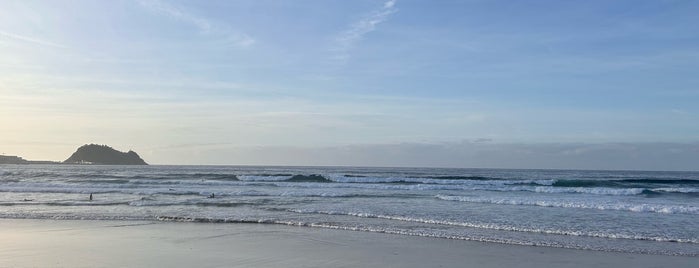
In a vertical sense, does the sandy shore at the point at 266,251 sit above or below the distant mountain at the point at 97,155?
below

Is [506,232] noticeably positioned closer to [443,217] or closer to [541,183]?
[443,217]

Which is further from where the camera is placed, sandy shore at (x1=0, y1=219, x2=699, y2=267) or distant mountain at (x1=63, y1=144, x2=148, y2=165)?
distant mountain at (x1=63, y1=144, x2=148, y2=165)

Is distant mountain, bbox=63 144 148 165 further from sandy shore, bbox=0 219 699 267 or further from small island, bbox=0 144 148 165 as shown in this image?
sandy shore, bbox=0 219 699 267

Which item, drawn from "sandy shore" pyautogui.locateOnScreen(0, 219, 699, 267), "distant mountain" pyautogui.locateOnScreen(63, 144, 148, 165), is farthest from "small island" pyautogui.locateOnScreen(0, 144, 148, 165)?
"sandy shore" pyautogui.locateOnScreen(0, 219, 699, 267)

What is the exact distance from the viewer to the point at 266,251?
10.5m

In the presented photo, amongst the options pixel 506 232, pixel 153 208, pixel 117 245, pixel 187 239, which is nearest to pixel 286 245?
pixel 187 239

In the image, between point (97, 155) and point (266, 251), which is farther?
point (97, 155)

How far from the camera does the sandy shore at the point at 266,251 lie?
930cm

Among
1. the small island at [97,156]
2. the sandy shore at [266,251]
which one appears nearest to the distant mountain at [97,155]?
the small island at [97,156]

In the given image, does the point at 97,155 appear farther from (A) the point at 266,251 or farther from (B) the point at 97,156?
(A) the point at 266,251

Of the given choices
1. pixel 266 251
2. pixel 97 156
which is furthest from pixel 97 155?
pixel 266 251

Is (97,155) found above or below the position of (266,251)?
above

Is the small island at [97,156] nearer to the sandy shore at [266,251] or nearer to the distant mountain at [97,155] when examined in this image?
the distant mountain at [97,155]

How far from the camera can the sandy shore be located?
9297 millimetres
